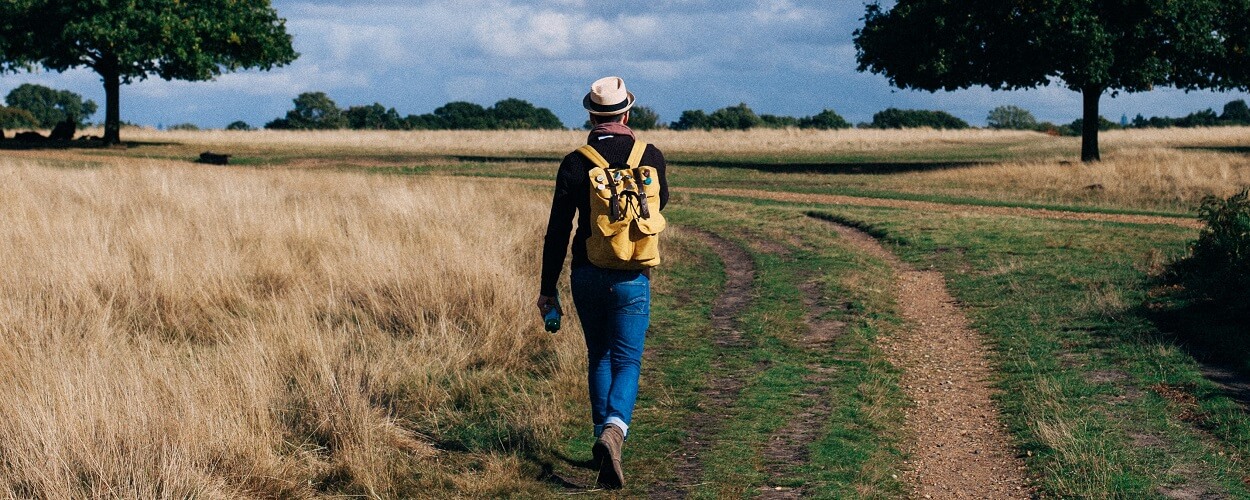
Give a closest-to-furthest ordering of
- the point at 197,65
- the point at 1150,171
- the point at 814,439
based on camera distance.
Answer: the point at 814,439
the point at 1150,171
the point at 197,65

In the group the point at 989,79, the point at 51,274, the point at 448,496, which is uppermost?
the point at 989,79

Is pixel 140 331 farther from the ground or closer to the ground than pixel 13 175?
closer to the ground

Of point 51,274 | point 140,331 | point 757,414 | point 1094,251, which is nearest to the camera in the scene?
point 757,414

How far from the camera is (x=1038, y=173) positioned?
30.6m

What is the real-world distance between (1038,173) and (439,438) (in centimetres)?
2714

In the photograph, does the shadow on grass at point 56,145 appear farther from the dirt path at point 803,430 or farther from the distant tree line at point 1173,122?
the distant tree line at point 1173,122

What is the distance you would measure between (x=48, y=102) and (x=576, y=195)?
472 ft

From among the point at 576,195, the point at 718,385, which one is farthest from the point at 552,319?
the point at 718,385

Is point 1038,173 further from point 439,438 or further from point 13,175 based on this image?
point 439,438

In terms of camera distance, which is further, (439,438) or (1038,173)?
(1038,173)

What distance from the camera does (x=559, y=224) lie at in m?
5.72

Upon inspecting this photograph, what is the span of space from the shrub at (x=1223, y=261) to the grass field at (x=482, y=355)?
1.94 ft

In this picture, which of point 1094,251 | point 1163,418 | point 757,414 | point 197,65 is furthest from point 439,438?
point 197,65

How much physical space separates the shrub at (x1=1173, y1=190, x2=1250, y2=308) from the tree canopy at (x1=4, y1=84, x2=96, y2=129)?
13306cm
